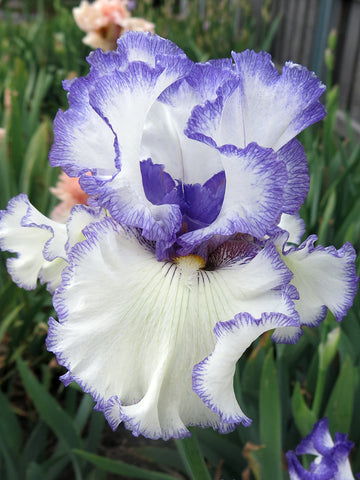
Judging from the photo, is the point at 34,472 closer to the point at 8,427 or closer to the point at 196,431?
the point at 8,427

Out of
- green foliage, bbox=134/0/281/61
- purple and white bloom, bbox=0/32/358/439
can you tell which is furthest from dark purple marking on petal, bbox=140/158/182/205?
green foliage, bbox=134/0/281/61

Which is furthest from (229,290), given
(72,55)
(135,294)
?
(72,55)

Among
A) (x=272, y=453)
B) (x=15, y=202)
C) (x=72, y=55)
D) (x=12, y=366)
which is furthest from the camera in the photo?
(x=72, y=55)

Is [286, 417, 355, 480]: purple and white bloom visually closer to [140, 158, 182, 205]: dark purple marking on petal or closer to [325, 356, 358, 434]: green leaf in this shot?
[325, 356, 358, 434]: green leaf

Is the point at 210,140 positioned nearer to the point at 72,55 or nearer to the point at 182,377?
the point at 182,377

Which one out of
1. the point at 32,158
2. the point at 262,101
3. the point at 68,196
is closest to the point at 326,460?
the point at 262,101

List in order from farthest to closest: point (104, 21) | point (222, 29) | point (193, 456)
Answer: point (222, 29) → point (104, 21) → point (193, 456)

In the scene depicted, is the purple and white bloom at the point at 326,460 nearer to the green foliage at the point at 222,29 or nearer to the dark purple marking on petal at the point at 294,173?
the dark purple marking on petal at the point at 294,173
